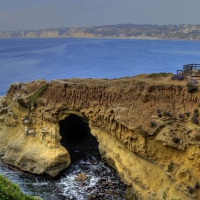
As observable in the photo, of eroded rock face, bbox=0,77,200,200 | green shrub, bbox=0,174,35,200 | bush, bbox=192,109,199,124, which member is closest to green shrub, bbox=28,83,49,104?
eroded rock face, bbox=0,77,200,200

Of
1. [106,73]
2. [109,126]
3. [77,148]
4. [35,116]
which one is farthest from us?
[106,73]

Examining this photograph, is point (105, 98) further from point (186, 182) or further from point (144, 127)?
point (186, 182)

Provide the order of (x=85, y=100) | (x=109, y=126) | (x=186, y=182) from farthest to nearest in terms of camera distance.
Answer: (x=85, y=100) < (x=109, y=126) < (x=186, y=182)

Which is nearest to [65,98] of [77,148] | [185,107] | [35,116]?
[35,116]

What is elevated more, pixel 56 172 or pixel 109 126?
pixel 109 126

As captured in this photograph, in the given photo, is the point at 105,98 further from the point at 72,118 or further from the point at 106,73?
the point at 106,73

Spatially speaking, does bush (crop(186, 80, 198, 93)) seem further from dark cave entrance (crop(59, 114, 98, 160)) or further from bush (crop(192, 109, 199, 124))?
dark cave entrance (crop(59, 114, 98, 160))

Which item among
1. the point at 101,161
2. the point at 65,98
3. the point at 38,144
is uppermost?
the point at 65,98

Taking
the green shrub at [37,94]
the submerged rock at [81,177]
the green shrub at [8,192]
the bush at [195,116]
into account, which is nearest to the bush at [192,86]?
the bush at [195,116]

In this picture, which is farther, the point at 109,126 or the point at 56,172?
the point at 56,172
